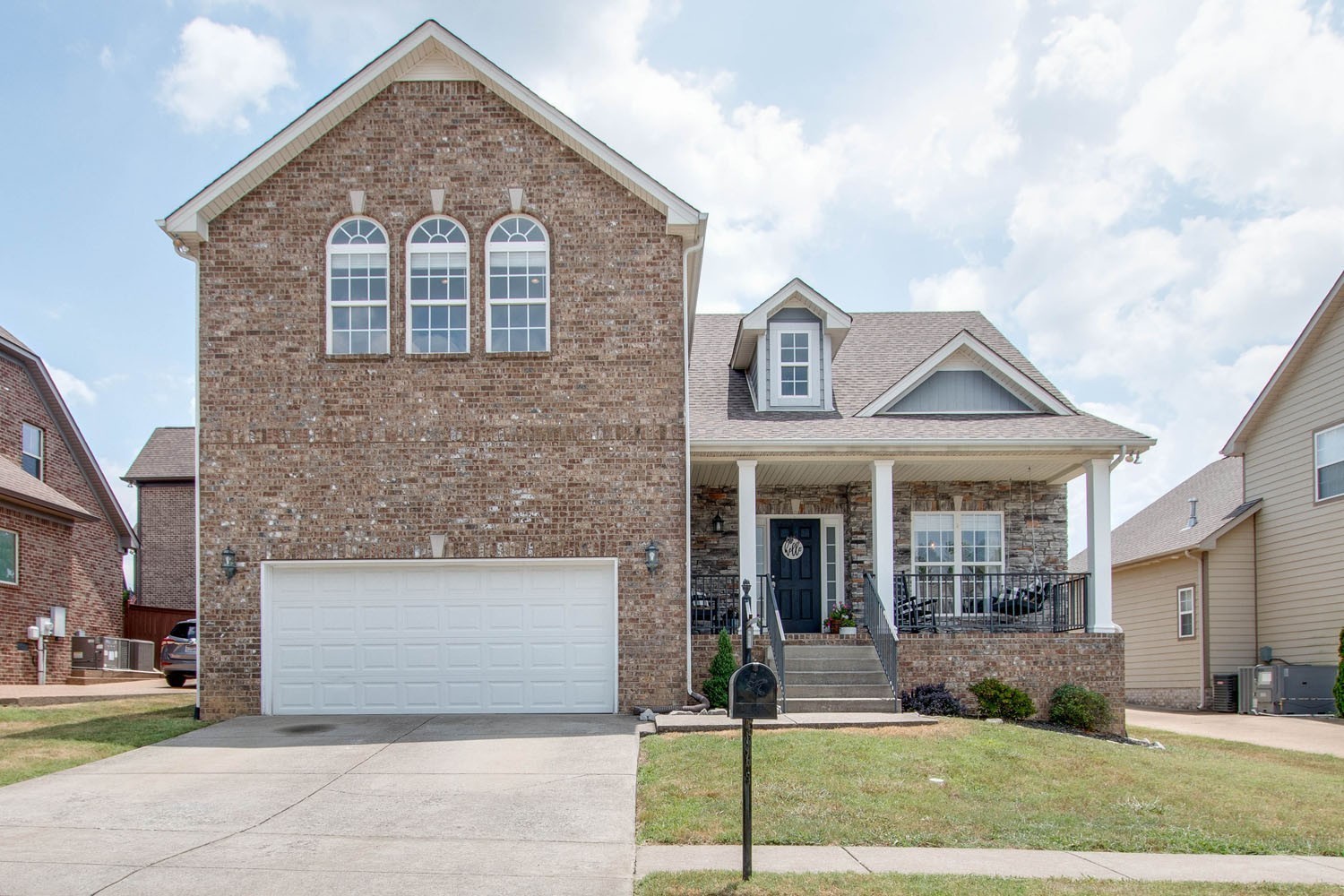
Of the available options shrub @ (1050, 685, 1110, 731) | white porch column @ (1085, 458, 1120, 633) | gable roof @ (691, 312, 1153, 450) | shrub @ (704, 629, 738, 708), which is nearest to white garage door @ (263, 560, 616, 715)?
shrub @ (704, 629, 738, 708)

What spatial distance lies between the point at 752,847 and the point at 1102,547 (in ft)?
33.5

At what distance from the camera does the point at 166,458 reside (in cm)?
3447

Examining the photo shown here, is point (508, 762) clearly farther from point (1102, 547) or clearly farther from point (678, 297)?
point (1102, 547)

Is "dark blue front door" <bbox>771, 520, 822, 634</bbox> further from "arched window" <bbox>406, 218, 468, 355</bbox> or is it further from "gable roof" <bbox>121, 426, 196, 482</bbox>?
"gable roof" <bbox>121, 426, 196, 482</bbox>

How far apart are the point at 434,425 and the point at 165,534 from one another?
21.4 m

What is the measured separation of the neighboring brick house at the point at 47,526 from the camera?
21578 millimetres

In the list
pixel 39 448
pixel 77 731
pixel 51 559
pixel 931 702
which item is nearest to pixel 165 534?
pixel 39 448

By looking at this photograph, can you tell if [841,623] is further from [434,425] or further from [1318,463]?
[1318,463]

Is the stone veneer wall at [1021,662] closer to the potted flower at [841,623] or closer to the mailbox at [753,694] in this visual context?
the potted flower at [841,623]

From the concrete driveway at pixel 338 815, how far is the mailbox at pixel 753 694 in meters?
1.32

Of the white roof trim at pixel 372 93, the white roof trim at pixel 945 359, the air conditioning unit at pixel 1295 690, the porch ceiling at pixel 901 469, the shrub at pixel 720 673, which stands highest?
the white roof trim at pixel 372 93

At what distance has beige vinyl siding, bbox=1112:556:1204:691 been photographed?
909 inches

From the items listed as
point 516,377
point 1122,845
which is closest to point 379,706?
point 516,377

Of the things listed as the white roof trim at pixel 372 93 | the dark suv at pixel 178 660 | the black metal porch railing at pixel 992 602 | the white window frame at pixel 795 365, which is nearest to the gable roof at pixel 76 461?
the dark suv at pixel 178 660
